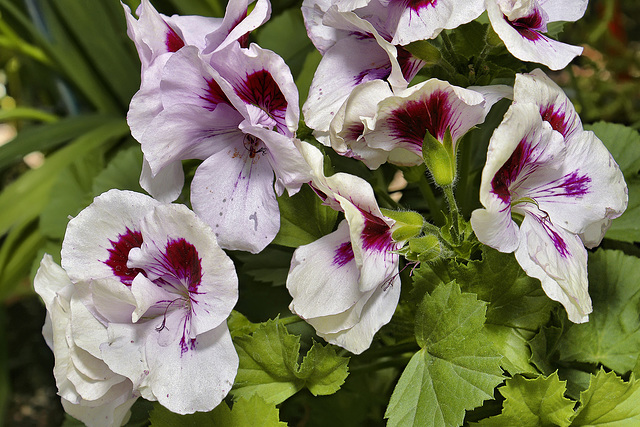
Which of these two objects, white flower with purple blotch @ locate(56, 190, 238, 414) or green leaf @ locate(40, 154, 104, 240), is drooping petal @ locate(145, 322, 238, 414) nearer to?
white flower with purple blotch @ locate(56, 190, 238, 414)

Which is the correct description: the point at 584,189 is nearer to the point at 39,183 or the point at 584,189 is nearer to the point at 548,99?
the point at 548,99

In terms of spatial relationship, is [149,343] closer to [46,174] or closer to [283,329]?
[283,329]

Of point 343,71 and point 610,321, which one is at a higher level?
point 343,71

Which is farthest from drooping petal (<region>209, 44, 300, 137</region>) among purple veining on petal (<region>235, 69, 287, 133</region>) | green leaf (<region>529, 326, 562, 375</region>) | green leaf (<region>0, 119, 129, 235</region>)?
green leaf (<region>0, 119, 129, 235</region>)

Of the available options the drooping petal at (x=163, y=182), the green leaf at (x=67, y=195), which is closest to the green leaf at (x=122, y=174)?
the green leaf at (x=67, y=195)

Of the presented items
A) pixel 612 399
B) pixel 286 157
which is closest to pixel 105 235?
pixel 286 157

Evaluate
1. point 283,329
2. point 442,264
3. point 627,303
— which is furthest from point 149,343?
point 627,303
